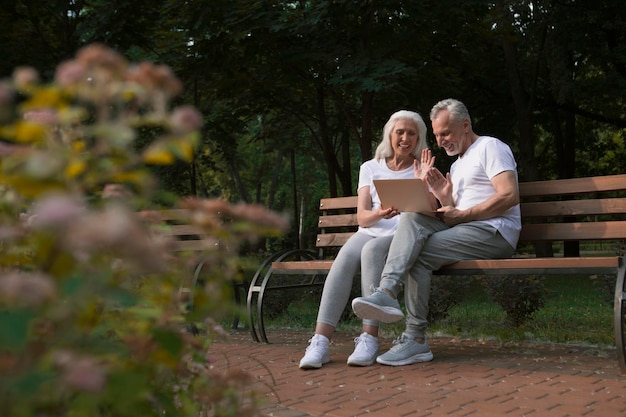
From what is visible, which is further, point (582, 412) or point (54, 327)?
point (582, 412)

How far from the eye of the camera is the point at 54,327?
1.46m

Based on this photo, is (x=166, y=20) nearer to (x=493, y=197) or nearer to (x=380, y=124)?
(x=380, y=124)

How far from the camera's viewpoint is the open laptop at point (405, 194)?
209 inches

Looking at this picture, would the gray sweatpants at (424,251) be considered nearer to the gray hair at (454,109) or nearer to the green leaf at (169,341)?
Answer: the gray hair at (454,109)

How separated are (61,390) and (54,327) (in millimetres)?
300

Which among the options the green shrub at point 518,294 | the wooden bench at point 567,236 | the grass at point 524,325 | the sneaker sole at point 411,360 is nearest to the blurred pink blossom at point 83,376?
the wooden bench at point 567,236

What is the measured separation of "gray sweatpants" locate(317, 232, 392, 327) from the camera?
542cm

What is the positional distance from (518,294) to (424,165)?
2.29 meters

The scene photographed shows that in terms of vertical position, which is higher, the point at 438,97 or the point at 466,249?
the point at 438,97

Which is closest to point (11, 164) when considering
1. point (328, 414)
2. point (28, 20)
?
point (328, 414)

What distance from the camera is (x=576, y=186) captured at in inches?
220

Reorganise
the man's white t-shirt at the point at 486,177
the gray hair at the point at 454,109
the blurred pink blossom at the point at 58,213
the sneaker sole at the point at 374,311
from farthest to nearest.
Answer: the gray hair at the point at 454,109 < the man's white t-shirt at the point at 486,177 < the sneaker sole at the point at 374,311 < the blurred pink blossom at the point at 58,213

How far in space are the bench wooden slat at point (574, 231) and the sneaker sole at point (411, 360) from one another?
1.14 metres

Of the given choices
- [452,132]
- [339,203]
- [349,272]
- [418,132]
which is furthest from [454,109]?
[339,203]
